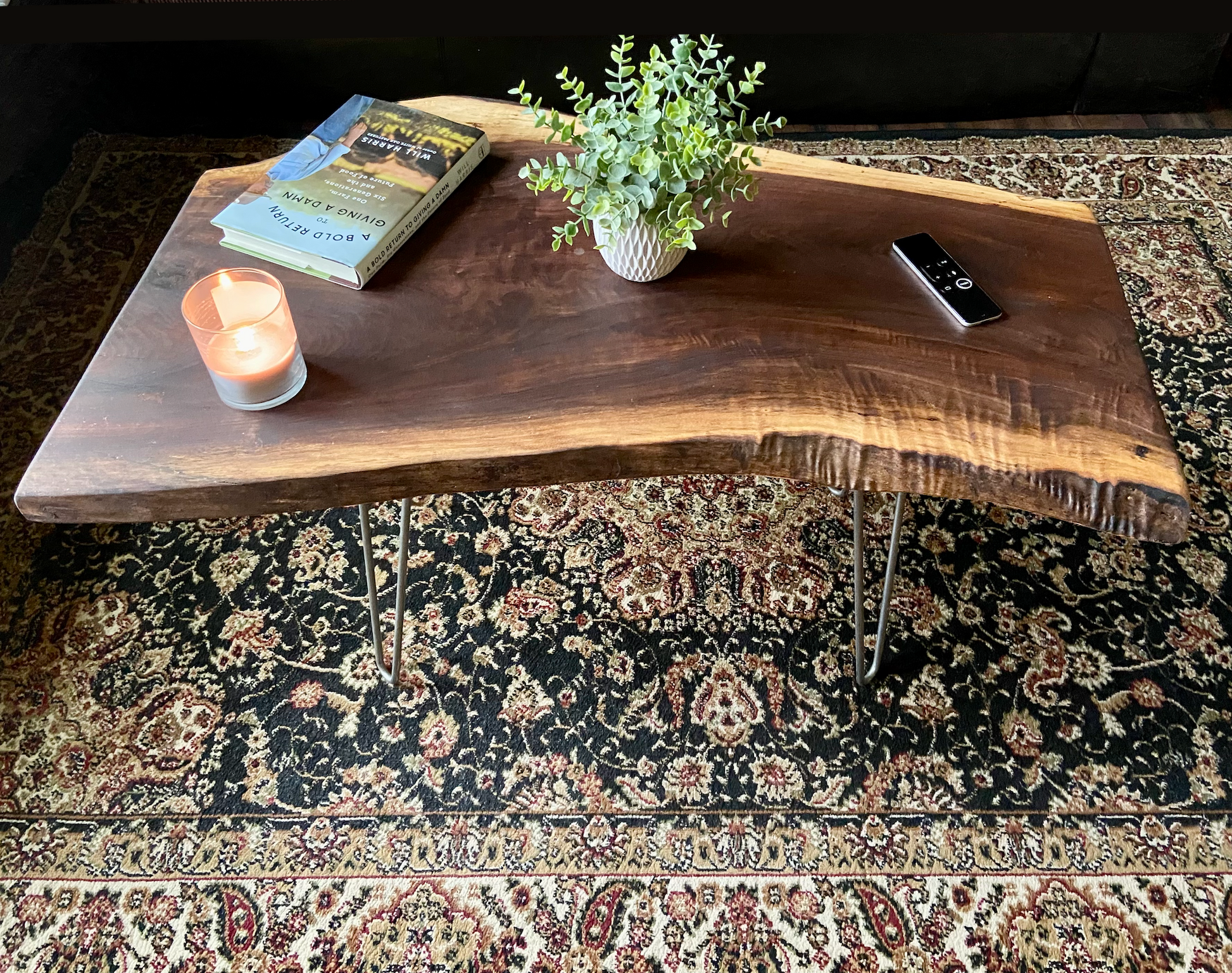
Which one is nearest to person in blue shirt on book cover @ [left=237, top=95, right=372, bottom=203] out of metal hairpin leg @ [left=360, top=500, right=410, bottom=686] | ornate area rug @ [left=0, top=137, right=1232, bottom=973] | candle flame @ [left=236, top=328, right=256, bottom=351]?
candle flame @ [left=236, top=328, right=256, bottom=351]

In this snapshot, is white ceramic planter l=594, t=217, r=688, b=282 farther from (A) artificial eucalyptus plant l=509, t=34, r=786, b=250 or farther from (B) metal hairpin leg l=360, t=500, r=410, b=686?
(B) metal hairpin leg l=360, t=500, r=410, b=686

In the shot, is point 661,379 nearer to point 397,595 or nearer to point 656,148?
point 656,148

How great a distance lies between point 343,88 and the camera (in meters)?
2.23

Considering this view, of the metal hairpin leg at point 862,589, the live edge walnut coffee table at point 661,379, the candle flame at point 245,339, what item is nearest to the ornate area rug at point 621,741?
the metal hairpin leg at point 862,589

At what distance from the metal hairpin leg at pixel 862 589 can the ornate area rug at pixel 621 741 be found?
0.03 metres

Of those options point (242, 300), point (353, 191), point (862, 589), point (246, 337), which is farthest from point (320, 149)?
point (862, 589)

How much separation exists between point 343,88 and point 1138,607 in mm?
1887

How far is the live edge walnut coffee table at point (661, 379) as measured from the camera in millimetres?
1002

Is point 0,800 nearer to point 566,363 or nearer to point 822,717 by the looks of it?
point 566,363

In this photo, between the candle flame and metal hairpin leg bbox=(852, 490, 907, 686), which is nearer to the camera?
the candle flame

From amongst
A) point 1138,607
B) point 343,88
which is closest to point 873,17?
point 343,88

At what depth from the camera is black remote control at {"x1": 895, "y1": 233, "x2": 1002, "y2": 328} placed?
1147 millimetres

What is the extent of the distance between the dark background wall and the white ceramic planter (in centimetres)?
117

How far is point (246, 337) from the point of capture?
1.01 metres
